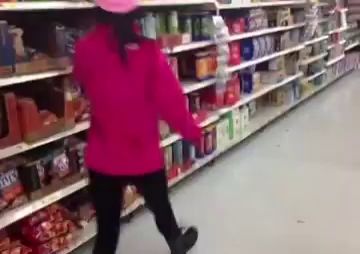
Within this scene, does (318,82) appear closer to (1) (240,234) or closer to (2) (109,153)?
(1) (240,234)

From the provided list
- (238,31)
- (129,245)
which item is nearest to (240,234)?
(129,245)

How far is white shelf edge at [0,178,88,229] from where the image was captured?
2.30 metres

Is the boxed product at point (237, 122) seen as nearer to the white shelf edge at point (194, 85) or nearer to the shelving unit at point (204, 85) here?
the shelving unit at point (204, 85)

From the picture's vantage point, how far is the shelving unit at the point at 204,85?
233 cm

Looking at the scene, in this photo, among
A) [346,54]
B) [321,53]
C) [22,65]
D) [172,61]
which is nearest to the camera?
[22,65]

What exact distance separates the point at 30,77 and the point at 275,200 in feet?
6.04

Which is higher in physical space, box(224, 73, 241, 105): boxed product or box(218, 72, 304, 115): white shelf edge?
box(224, 73, 241, 105): boxed product

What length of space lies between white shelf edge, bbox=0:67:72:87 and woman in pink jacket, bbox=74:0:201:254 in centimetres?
28

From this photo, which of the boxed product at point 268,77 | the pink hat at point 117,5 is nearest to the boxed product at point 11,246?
the pink hat at point 117,5

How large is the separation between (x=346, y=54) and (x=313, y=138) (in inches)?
172

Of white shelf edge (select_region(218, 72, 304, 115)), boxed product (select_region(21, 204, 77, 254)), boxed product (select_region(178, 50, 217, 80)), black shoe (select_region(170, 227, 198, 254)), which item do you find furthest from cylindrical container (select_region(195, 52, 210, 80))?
boxed product (select_region(21, 204, 77, 254))

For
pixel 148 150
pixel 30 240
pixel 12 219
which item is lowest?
pixel 30 240

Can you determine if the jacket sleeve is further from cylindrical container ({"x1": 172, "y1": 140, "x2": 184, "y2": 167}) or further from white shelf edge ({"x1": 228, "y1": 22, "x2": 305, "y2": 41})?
white shelf edge ({"x1": 228, "y1": 22, "x2": 305, "y2": 41})

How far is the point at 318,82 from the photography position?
698cm
